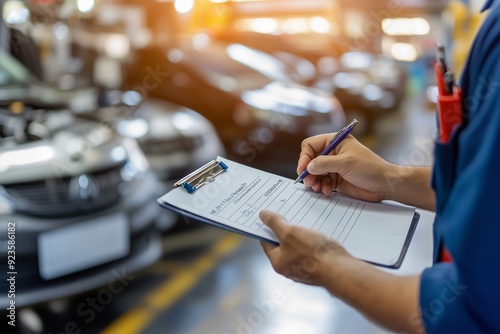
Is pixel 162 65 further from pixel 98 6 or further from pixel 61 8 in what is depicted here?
pixel 98 6

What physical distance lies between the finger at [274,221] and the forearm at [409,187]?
278 millimetres

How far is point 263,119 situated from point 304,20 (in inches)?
367

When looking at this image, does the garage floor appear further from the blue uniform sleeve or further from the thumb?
the blue uniform sleeve

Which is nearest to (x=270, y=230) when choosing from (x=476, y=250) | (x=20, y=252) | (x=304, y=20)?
(x=476, y=250)

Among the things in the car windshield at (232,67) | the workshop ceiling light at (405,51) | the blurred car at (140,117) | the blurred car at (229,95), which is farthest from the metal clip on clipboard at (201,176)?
the workshop ceiling light at (405,51)

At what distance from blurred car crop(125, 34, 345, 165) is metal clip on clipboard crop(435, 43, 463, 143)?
303 cm

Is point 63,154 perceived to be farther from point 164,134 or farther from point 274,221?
point 274,221

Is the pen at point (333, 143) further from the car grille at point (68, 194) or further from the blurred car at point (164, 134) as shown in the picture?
the blurred car at point (164, 134)

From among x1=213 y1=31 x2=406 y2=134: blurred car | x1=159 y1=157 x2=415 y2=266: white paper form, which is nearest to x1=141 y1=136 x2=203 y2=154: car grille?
x1=159 y1=157 x2=415 y2=266: white paper form

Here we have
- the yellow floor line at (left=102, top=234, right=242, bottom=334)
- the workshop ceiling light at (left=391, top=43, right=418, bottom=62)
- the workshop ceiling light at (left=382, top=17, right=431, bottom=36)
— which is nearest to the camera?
the yellow floor line at (left=102, top=234, right=242, bottom=334)

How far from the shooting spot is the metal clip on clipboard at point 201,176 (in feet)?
3.31

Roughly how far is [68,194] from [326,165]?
151cm

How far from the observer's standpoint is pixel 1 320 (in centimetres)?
217

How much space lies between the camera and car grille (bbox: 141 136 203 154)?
3.25 metres
